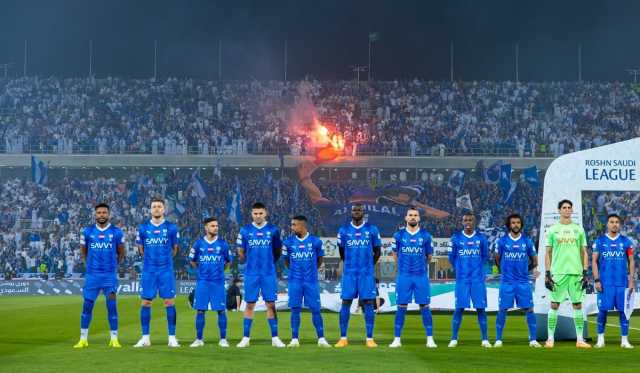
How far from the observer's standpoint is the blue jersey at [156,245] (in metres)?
17.7

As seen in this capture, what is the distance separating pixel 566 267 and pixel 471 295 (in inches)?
70.9

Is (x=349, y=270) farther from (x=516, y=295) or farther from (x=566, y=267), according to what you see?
(x=566, y=267)

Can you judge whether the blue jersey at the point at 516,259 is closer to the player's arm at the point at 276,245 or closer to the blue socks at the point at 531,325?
the blue socks at the point at 531,325

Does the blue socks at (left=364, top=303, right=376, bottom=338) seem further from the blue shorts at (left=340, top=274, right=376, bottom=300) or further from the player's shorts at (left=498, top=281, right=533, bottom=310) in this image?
the player's shorts at (left=498, top=281, right=533, bottom=310)

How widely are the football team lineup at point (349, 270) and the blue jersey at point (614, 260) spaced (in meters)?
0.02

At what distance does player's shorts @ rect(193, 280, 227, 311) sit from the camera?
58.1 ft

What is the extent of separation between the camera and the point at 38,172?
5747cm

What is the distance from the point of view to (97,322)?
84.8 feet

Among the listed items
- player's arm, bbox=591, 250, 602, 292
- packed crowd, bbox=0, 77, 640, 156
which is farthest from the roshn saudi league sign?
packed crowd, bbox=0, 77, 640, 156

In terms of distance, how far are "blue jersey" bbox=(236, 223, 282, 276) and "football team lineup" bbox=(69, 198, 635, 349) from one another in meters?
0.02

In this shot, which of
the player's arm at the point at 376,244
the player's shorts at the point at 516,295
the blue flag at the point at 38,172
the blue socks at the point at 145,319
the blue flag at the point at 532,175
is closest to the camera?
the blue socks at the point at 145,319

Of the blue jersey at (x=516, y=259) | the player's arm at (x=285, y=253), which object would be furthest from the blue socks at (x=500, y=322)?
the player's arm at (x=285, y=253)

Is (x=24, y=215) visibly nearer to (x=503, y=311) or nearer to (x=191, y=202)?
(x=191, y=202)

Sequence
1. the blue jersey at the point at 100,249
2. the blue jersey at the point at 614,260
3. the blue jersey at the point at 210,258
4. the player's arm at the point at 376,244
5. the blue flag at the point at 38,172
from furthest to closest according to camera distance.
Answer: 1. the blue flag at the point at 38,172
2. the blue jersey at the point at 614,260
3. the player's arm at the point at 376,244
4. the blue jersey at the point at 210,258
5. the blue jersey at the point at 100,249
